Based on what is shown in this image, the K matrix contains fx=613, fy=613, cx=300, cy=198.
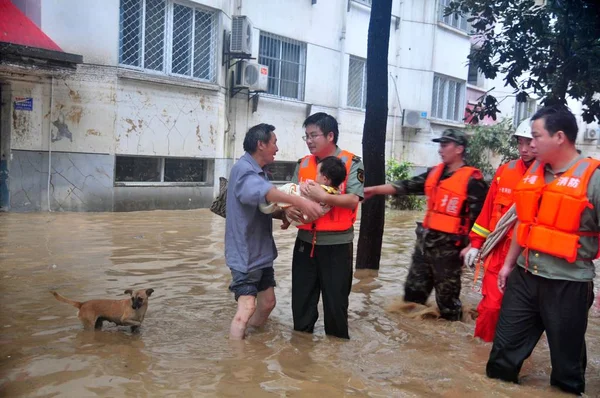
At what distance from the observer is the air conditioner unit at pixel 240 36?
14586 mm

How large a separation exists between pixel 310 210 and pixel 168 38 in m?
10.4

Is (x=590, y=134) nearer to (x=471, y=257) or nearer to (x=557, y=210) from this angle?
(x=471, y=257)

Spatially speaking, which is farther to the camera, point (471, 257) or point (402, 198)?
point (402, 198)

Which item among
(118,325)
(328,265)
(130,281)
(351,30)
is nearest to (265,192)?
(328,265)

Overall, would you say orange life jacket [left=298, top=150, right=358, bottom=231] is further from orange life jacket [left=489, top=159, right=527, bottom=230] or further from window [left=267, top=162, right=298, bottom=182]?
window [left=267, top=162, right=298, bottom=182]

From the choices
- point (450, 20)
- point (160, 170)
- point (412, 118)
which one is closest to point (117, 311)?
point (160, 170)

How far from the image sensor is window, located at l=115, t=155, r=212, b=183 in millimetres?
13484

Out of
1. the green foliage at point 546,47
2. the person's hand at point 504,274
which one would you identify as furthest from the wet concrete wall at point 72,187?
the person's hand at point 504,274

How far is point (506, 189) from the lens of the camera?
16.3 feet

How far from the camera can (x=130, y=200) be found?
43.6 ft

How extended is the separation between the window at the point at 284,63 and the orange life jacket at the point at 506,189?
12.2m

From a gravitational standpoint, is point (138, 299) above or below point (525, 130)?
below

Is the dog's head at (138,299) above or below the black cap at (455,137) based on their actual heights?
below

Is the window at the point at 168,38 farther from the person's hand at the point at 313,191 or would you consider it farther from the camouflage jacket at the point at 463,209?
the person's hand at the point at 313,191
